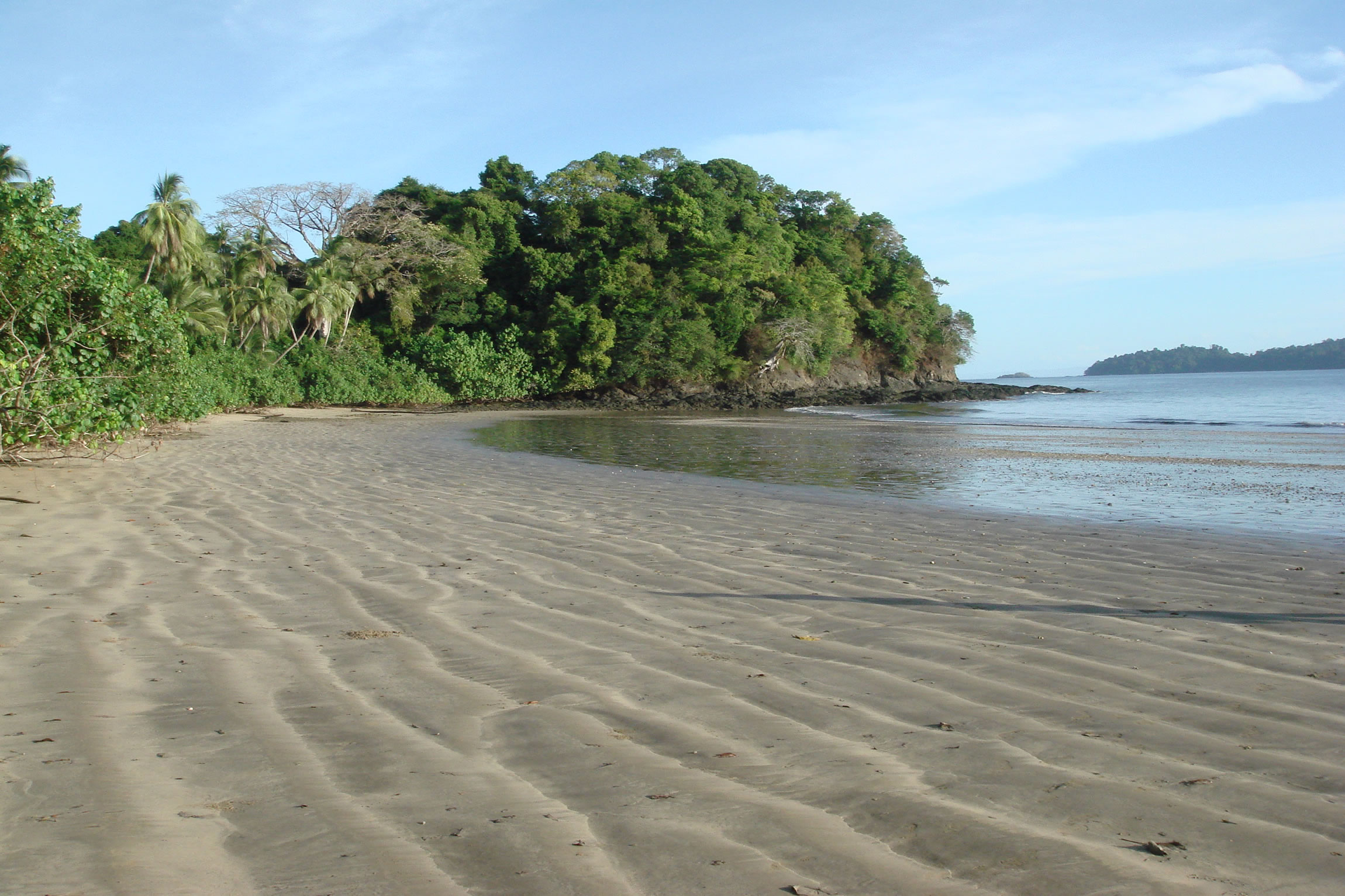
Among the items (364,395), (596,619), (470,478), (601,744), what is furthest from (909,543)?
(364,395)

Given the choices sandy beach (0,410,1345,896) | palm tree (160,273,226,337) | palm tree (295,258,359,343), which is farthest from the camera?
palm tree (295,258,359,343)

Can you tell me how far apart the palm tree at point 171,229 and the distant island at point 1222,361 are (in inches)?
5185

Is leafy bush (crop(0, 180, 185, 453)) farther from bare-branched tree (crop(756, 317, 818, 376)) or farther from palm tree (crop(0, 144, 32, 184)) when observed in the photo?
bare-branched tree (crop(756, 317, 818, 376))

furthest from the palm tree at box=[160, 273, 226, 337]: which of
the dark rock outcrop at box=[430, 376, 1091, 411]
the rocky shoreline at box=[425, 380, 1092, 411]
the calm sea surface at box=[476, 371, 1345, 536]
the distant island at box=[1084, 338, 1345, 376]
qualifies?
the distant island at box=[1084, 338, 1345, 376]

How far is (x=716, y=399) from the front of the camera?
40625 mm

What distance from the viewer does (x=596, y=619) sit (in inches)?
174

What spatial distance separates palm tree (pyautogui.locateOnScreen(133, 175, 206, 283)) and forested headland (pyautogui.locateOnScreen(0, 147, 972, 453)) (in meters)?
0.06

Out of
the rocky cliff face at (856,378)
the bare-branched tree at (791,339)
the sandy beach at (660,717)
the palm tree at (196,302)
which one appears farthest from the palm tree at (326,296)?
the sandy beach at (660,717)

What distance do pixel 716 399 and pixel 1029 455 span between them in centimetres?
2550

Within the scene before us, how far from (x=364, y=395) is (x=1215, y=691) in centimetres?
3547

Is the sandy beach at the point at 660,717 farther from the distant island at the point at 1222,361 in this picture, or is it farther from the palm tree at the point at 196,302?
the distant island at the point at 1222,361

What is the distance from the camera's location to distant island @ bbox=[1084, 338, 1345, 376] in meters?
119

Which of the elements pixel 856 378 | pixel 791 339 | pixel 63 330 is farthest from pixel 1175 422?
pixel 63 330

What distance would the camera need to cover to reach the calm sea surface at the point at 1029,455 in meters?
9.28
